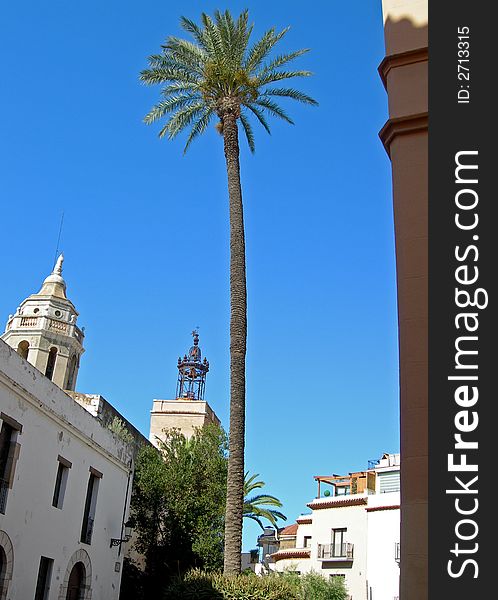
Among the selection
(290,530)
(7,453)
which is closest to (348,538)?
(290,530)

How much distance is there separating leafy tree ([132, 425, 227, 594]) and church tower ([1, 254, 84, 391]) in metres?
11.3

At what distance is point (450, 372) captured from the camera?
16.1ft

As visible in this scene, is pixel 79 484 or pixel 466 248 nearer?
pixel 466 248

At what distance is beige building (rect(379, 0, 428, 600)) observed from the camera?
5.83 m

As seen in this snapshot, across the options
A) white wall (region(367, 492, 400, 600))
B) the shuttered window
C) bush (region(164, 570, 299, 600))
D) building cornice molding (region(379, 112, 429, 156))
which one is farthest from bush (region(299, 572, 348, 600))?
building cornice molding (region(379, 112, 429, 156))

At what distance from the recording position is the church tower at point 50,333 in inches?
1496

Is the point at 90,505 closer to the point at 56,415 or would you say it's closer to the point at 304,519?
the point at 56,415

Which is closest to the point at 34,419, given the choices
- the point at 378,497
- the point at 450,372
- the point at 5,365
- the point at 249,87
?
the point at 5,365

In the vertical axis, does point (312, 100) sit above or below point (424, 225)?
above

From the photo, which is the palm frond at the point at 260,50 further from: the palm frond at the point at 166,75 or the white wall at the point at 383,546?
the white wall at the point at 383,546

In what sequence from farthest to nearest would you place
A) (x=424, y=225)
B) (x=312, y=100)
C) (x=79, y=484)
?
(x=312, y=100)
(x=79, y=484)
(x=424, y=225)

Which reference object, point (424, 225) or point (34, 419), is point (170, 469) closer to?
point (34, 419)

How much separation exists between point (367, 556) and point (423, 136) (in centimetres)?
3287

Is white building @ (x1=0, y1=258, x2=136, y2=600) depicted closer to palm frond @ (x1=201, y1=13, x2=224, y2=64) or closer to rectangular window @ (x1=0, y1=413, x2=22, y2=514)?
rectangular window @ (x1=0, y1=413, x2=22, y2=514)
